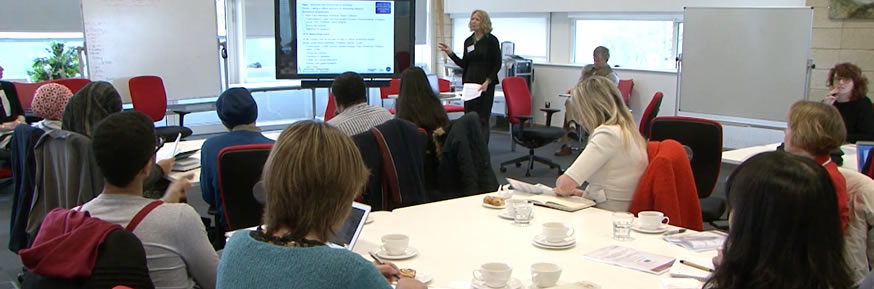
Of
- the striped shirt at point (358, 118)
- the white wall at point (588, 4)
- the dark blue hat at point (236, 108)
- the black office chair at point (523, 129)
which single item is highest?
the white wall at point (588, 4)

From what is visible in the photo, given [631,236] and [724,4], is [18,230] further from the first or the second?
[724,4]

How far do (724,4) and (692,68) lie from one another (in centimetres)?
80

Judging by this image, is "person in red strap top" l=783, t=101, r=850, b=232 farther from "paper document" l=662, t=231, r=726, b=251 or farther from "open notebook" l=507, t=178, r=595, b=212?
"open notebook" l=507, t=178, r=595, b=212

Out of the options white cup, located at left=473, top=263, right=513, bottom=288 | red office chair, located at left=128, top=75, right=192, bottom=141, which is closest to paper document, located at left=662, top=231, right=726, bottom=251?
white cup, located at left=473, top=263, right=513, bottom=288

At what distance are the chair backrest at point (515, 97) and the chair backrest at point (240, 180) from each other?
13.2 ft

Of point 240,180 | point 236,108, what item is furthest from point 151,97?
point 240,180

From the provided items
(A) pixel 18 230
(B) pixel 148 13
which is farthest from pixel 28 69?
(A) pixel 18 230

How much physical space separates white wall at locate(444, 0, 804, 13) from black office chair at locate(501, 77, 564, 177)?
181cm

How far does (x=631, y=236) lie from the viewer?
266 centimetres

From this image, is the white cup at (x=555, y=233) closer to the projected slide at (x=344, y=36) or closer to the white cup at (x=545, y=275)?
the white cup at (x=545, y=275)

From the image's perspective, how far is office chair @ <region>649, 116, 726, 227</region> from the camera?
4.45m

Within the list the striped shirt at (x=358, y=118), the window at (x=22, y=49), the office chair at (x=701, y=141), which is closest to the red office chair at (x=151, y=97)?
the window at (x=22, y=49)

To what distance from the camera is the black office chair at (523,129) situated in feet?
22.4

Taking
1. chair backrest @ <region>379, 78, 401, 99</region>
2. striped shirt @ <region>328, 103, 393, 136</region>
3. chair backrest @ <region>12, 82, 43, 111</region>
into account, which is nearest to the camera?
striped shirt @ <region>328, 103, 393, 136</region>
